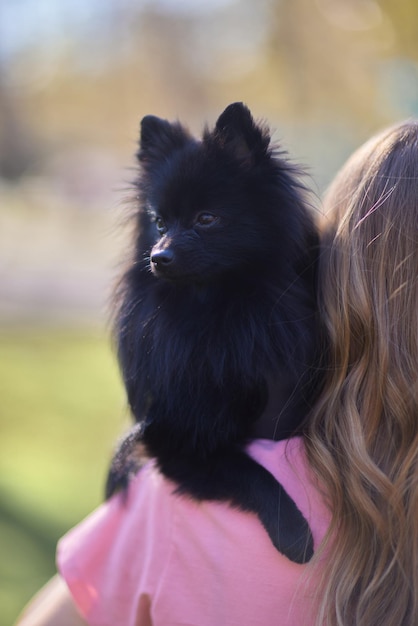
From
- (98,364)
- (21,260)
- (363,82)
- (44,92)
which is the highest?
(44,92)

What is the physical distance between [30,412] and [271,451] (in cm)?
410

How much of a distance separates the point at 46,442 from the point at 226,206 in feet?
11.3

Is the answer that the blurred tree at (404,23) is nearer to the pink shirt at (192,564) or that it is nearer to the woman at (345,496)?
the woman at (345,496)

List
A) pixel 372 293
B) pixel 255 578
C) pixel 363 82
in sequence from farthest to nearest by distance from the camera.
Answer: pixel 363 82
pixel 372 293
pixel 255 578

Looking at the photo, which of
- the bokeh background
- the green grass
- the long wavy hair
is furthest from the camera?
the bokeh background

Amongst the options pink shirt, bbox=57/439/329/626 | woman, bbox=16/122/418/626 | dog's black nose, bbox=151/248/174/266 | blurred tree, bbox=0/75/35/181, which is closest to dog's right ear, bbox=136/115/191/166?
dog's black nose, bbox=151/248/174/266

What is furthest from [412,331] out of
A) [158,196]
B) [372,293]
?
[158,196]

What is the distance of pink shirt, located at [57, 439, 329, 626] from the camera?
144 cm

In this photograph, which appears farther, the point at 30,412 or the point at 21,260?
the point at 21,260

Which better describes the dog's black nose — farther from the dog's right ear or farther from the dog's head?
the dog's right ear

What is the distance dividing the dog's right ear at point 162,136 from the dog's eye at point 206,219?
24 cm

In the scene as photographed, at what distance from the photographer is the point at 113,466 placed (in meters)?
1.97

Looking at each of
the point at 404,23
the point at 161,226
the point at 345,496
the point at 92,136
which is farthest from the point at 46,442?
the point at 92,136

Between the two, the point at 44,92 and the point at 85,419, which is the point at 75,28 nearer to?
the point at 44,92
